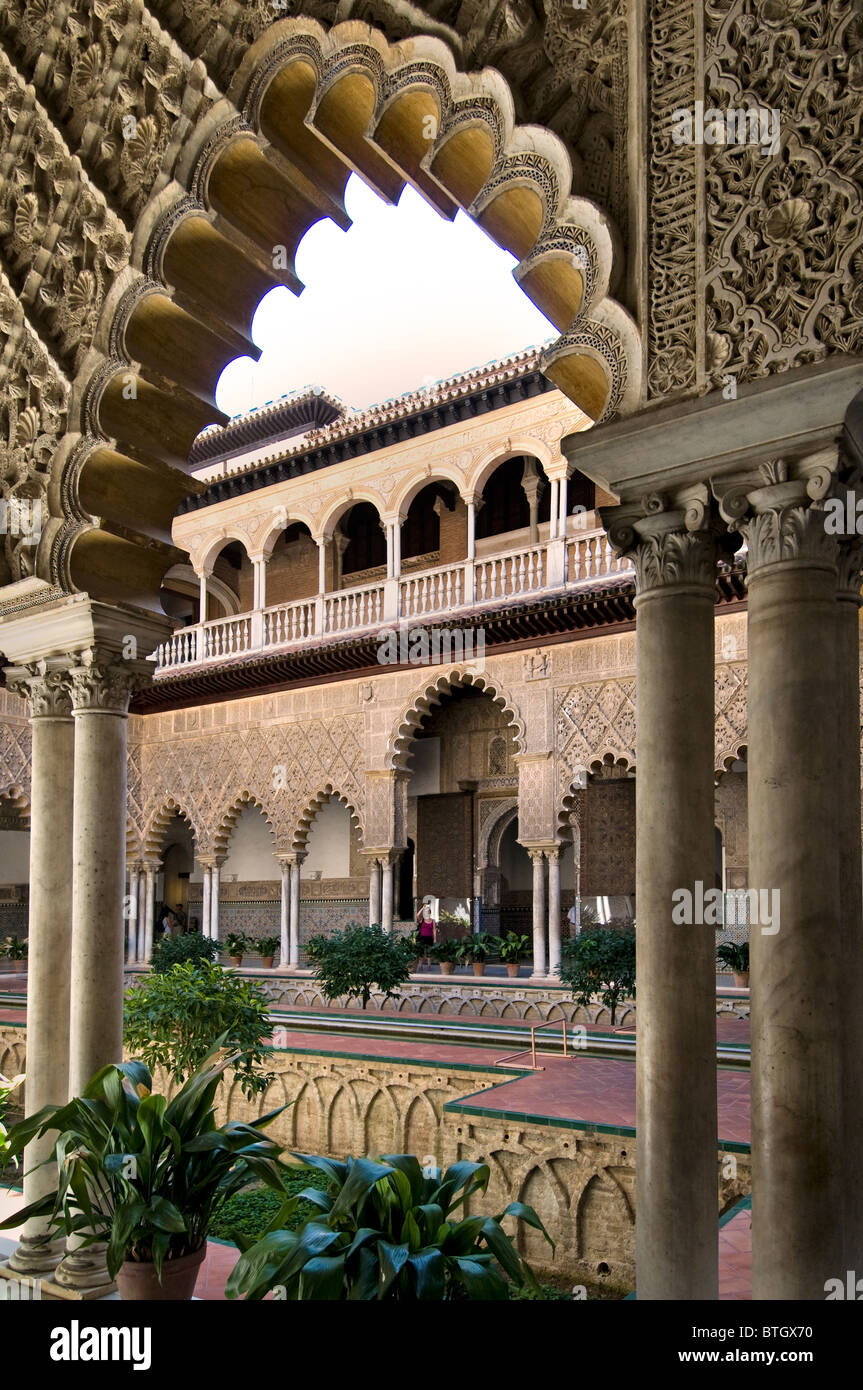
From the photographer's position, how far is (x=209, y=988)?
7426mm

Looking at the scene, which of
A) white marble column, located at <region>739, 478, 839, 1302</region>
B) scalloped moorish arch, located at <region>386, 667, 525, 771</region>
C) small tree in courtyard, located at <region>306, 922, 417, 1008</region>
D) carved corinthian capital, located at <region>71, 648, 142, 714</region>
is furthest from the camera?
scalloped moorish arch, located at <region>386, 667, 525, 771</region>

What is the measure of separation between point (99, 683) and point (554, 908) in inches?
385

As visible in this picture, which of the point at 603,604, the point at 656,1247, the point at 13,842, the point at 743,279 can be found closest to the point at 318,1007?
the point at 603,604

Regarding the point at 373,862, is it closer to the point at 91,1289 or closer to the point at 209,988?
the point at 209,988

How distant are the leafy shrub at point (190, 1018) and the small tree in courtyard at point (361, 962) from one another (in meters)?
4.24

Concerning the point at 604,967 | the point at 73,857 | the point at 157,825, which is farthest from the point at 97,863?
the point at 157,825

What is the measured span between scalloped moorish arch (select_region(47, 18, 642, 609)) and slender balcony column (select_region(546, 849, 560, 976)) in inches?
367

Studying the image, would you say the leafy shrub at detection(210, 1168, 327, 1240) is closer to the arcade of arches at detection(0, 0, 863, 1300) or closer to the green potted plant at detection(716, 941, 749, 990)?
the arcade of arches at detection(0, 0, 863, 1300)

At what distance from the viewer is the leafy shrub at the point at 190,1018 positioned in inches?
287

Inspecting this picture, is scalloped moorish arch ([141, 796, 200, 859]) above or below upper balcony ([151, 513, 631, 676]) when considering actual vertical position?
below

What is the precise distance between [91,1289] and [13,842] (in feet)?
60.0

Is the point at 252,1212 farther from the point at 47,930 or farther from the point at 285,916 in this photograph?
the point at 285,916

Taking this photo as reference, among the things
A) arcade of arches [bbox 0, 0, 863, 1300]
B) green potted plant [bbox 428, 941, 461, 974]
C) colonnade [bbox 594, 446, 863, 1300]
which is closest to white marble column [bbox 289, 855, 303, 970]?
green potted plant [bbox 428, 941, 461, 974]

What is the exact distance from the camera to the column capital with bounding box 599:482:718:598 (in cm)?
309
